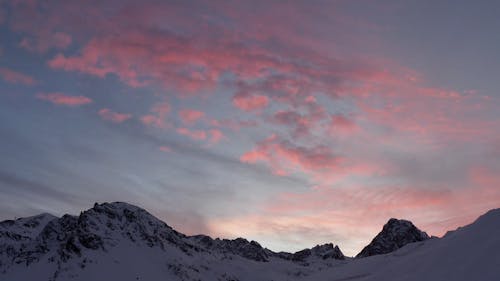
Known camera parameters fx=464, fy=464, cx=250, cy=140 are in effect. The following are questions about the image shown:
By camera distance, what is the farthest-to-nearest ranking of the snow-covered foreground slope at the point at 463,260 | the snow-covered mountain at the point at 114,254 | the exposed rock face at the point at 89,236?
the exposed rock face at the point at 89,236 < the snow-covered mountain at the point at 114,254 < the snow-covered foreground slope at the point at 463,260

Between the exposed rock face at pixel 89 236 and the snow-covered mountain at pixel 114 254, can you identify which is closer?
the snow-covered mountain at pixel 114 254

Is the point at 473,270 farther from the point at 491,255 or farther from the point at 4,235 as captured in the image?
the point at 4,235

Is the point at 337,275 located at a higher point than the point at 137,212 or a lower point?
lower

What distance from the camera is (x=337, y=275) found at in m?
57.4

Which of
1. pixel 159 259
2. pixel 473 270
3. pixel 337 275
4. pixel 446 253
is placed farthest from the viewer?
pixel 159 259

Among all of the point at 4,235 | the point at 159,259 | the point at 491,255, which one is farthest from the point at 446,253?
the point at 4,235

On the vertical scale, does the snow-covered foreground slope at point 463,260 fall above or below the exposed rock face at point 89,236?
below

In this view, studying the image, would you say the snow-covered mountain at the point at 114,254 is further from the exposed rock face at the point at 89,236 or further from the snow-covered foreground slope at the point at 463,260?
the snow-covered foreground slope at the point at 463,260

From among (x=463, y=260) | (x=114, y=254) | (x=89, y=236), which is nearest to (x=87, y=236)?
(x=89, y=236)

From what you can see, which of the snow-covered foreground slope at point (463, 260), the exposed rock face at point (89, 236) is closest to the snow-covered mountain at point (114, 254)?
the exposed rock face at point (89, 236)

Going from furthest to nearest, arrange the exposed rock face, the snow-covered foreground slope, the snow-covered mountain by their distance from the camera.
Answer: the exposed rock face → the snow-covered mountain → the snow-covered foreground slope

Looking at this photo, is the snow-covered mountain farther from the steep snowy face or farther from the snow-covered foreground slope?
the snow-covered foreground slope

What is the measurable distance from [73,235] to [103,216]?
2011 centimetres

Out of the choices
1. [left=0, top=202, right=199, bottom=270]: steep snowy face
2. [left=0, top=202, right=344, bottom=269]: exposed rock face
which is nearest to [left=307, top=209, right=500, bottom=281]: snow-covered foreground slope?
[left=0, top=202, right=344, bottom=269]: exposed rock face
